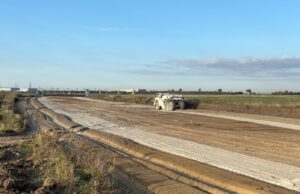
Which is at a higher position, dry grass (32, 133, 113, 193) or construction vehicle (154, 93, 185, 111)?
construction vehicle (154, 93, 185, 111)

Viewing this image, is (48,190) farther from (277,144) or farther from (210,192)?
(277,144)

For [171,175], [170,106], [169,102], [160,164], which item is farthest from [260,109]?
[171,175]

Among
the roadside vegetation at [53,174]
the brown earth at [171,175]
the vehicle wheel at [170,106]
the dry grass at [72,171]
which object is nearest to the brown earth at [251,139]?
the brown earth at [171,175]

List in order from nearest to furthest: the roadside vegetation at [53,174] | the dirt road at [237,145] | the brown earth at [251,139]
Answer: the roadside vegetation at [53,174] < the dirt road at [237,145] < the brown earth at [251,139]

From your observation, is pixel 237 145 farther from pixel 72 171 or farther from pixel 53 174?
pixel 72 171

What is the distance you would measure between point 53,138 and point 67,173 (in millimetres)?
7509

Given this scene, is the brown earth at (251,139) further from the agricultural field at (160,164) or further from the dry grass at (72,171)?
the dry grass at (72,171)

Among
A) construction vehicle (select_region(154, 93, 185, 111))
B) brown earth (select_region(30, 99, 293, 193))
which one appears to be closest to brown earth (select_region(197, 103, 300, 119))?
construction vehicle (select_region(154, 93, 185, 111))

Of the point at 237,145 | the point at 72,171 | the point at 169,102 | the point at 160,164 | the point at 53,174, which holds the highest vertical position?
the point at 169,102

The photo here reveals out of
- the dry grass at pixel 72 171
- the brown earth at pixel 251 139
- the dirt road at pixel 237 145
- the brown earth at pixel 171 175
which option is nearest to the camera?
the dry grass at pixel 72 171

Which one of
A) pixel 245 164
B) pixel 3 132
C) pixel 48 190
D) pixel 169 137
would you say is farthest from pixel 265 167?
pixel 3 132

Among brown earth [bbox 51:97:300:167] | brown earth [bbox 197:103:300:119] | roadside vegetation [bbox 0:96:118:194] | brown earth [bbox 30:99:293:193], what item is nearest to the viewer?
roadside vegetation [bbox 0:96:118:194]

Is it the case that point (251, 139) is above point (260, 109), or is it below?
below

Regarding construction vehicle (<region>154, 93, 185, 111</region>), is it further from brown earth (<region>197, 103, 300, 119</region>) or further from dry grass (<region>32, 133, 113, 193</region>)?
dry grass (<region>32, 133, 113, 193</region>)
